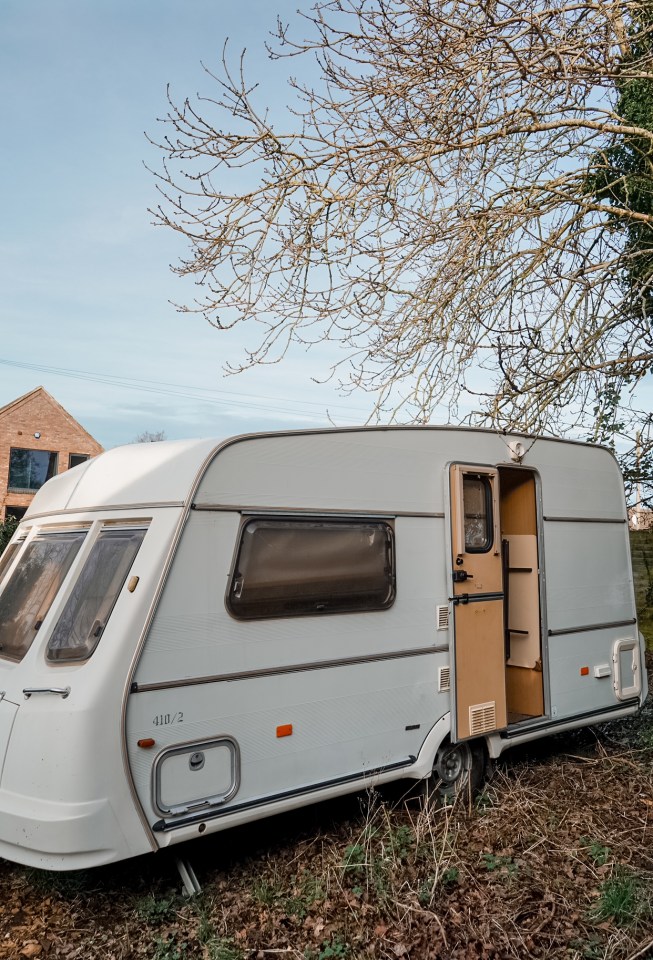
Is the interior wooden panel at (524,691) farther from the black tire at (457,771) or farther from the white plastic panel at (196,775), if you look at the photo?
the white plastic panel at (196,775)

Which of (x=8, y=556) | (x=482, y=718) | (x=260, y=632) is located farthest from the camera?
(x=482, y=718)

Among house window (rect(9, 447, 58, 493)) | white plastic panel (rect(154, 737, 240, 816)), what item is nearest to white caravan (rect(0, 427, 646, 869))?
white plastic panel (rect(154, 737, 240, 816))

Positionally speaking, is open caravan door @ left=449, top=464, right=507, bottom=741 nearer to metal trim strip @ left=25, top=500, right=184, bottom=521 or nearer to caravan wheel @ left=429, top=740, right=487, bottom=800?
caravan wheel @ left=429, top=740, right=487, bottom=800

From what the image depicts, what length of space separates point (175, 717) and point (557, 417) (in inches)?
203

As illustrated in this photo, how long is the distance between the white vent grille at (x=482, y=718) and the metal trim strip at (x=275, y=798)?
24.9 inches

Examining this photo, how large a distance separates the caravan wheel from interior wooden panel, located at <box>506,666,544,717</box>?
761 millimetres

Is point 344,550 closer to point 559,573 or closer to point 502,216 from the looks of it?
point 559,573

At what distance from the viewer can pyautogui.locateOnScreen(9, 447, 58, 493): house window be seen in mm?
27359

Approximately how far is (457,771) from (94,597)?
10.4ft

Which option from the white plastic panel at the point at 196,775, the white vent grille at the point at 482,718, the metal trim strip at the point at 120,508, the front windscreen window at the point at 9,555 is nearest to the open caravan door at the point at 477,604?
the white vent grille at the point at 482,718

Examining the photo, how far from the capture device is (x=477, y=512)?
6355 mm

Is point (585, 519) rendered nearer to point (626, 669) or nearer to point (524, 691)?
point (626, 669)

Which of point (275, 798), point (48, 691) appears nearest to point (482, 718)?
point (275, 798)

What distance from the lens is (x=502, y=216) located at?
7449 millimetres
